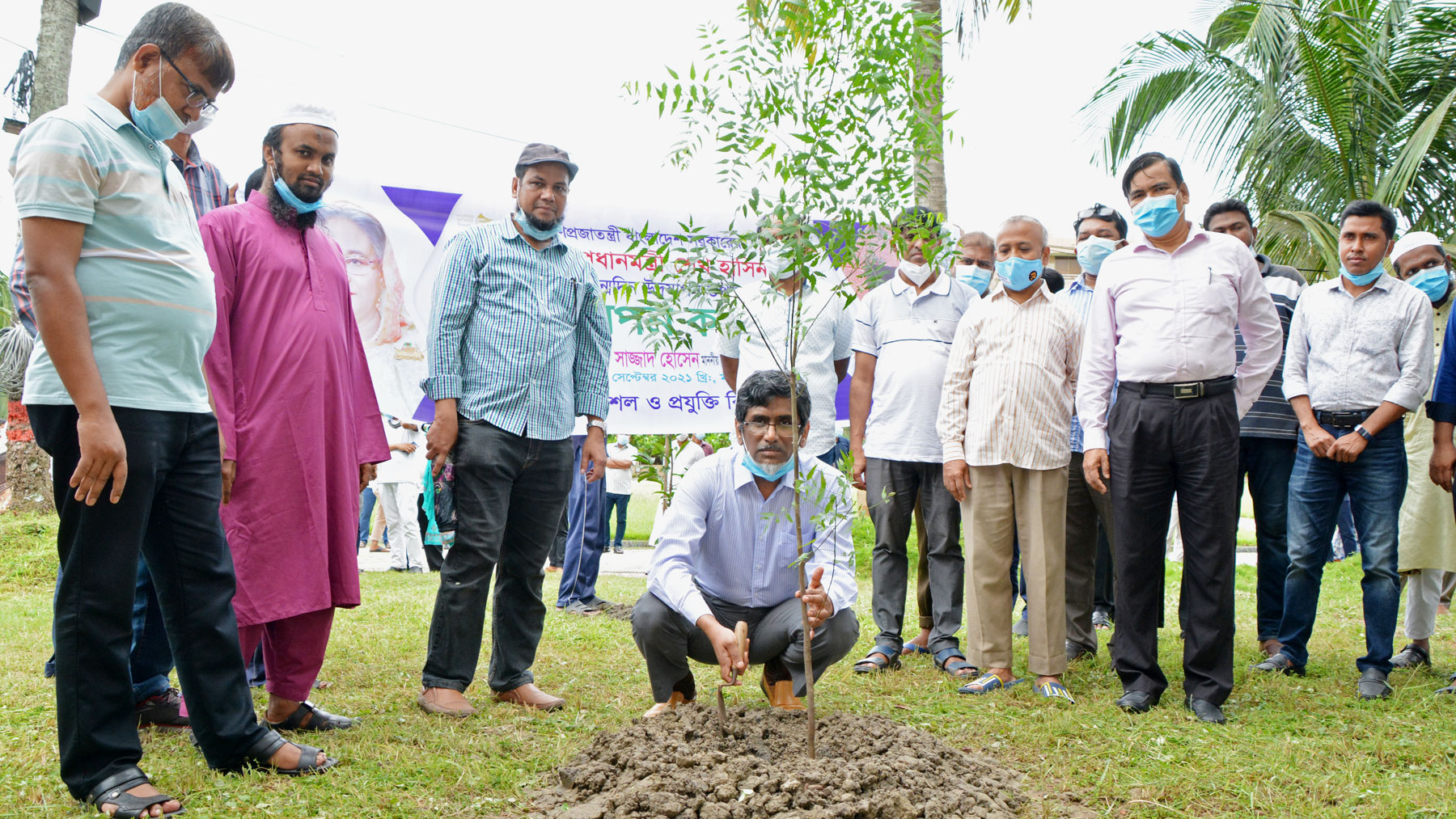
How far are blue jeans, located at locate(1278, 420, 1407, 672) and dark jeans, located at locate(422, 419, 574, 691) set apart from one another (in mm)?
3329

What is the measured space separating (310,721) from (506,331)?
1.60 metres

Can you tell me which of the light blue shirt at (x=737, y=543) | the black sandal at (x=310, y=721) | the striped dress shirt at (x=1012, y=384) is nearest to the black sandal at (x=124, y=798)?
the black sandal at (x=310, y=721)

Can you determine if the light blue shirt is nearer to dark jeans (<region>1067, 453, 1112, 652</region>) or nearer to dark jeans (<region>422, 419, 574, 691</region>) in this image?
dark jeans (<region>422, 419, 574, 691</region>)

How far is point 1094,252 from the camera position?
17.8 ft

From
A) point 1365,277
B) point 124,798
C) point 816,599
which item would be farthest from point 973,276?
point 124,798

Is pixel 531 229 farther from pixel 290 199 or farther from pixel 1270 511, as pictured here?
pixel 1270 511

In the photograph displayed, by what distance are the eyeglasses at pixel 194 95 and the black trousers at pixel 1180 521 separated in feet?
11.3

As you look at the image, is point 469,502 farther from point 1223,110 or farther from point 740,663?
point 1223,110

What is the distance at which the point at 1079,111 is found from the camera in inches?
506

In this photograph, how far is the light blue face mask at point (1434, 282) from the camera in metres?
5.19

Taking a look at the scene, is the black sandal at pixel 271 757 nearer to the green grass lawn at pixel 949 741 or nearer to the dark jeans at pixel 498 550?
the green grass lawn at pixel 949 741

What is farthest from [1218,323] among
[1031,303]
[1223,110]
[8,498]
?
[8,498]

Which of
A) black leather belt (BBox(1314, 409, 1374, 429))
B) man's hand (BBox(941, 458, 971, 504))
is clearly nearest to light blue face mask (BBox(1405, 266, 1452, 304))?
black leather belt (BBox(1314, 409, 1374, 429))

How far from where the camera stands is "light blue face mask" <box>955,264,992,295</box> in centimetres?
557
